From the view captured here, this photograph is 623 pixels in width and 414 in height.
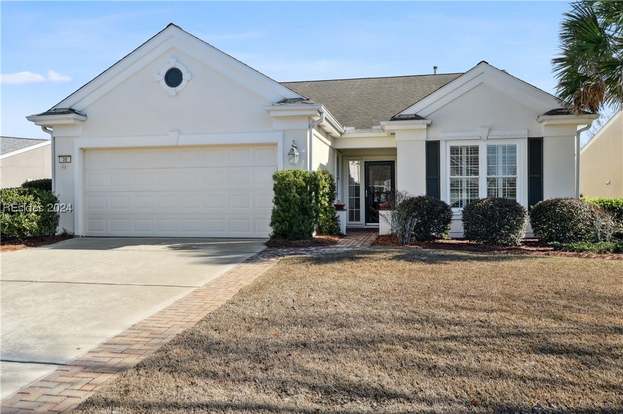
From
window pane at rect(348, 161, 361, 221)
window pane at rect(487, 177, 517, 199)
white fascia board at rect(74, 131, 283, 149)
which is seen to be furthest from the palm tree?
window pane at rect(348, 161, 361, 221)

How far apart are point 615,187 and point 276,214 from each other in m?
15.9

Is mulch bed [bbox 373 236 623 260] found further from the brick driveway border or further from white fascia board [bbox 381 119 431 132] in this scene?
the brick driveway border

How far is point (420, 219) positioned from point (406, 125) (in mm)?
3024

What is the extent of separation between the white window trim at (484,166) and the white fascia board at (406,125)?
0.73 m

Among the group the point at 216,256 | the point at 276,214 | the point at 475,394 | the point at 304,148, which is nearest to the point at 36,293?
the point at 216,256

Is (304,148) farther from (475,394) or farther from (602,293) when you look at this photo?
(475,394)

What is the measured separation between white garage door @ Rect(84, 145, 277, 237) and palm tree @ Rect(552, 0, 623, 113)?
707cm

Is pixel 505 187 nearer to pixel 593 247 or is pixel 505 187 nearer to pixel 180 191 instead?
pixel 593 247

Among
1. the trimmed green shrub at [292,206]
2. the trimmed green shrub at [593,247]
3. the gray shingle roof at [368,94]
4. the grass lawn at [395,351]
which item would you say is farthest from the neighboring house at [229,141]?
the grass lawn at [395,351]

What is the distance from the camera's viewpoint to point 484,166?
12789 millimetres

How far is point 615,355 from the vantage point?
4164 mm

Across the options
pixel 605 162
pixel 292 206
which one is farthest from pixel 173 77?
pixel 605 162

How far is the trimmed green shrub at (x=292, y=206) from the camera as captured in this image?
10914 millimetres

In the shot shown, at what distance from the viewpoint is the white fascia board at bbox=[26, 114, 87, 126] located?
12.9 meters
